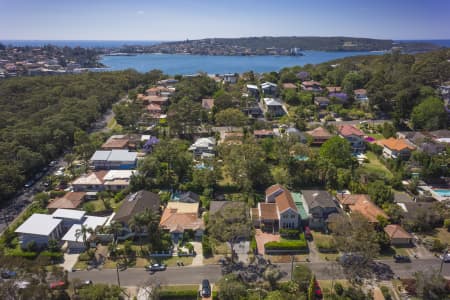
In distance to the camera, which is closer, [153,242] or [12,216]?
[153,242]

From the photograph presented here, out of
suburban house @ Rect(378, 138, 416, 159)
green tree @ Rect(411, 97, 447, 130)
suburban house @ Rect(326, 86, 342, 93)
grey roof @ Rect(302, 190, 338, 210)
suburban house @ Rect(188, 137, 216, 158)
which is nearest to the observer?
grey roof @ Rect(302, 190, 338, 210)

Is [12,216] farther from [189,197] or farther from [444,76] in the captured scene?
[444,76]

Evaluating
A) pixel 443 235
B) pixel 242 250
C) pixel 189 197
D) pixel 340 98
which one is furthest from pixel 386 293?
pixel 340 98

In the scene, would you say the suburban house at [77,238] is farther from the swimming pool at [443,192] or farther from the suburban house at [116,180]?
the swimming pool at [443,192]

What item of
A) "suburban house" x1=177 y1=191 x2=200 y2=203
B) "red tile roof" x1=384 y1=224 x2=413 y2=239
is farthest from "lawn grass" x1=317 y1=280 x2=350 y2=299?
"suburban house" x1=177 y1=191 x2=200 y2=203

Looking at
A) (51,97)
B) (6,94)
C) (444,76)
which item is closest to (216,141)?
(51,97)

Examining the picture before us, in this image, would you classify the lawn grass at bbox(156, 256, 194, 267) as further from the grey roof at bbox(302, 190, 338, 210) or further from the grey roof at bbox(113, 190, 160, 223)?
the grey roof at bbox(302, 190, 338, 210)
